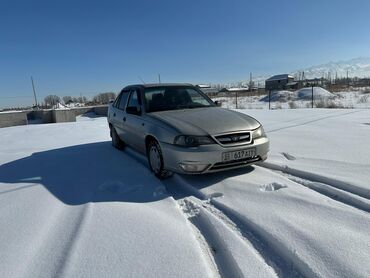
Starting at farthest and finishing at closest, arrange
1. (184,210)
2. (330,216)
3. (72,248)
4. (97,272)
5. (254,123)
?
(254,123) → (184,210) → (330,216) → (72,248) → (97,272)

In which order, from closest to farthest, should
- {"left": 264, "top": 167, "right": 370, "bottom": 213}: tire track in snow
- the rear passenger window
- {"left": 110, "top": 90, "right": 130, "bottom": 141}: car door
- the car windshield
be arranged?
{"left": 264, "top": 167, "right": 370, "bottom": 213}: tire track in snow
the car windshield
{"left": 110, "top": 90, "right": 130, "bottom": 141}: car door
the rear passenger window

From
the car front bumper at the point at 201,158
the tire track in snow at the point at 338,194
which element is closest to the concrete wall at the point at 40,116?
the car front bumper at the point at 201,158

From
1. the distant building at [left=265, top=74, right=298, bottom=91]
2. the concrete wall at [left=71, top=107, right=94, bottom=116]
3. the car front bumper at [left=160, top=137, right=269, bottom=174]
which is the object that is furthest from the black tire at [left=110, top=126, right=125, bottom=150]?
the distant building at [left=265, top=74, right=298, bottom=91]

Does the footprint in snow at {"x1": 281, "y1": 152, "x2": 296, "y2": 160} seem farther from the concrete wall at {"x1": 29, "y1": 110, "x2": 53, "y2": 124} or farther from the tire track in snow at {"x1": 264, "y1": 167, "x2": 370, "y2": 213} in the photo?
the concrete wall at {"x1": 29, "y1": 110, "x2": 53, "y2": 124}

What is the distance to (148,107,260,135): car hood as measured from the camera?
156 inches

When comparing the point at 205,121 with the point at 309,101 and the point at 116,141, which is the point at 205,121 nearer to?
the point at 116,141

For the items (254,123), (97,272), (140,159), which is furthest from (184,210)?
(140,159)

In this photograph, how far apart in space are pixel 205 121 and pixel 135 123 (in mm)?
1534

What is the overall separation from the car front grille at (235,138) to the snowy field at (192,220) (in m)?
0.54

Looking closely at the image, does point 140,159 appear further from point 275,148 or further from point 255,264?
point 255,264

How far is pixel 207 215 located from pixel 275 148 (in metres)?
3.19

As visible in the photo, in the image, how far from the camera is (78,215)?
10.5 ft

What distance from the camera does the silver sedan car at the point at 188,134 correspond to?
384 centimetres

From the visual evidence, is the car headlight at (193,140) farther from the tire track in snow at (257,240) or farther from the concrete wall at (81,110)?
the concrete wall at (81,110)
